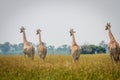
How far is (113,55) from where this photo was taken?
13352 millimetres

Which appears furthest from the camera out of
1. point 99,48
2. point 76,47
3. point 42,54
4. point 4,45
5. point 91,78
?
point 4,45

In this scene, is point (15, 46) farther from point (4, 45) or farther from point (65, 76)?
point (65, 76)

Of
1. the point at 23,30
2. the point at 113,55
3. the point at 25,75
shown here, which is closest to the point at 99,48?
the point at 23,30

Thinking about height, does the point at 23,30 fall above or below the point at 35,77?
above

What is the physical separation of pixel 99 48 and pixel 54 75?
65.1 meters

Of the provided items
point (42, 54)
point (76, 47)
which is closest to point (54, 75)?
point (76, 47)

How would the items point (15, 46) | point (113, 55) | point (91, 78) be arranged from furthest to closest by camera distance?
1. point (15, 46)
2. point (113, 55)
3. point (91, 78)

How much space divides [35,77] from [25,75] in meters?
0.44

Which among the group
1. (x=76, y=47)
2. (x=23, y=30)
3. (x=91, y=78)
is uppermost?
→ (x=23, y=30)

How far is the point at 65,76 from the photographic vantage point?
332 inches

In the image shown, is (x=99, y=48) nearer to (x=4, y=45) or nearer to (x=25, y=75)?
(x=25, y=75)

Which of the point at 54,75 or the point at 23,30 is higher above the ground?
the point at 23,30

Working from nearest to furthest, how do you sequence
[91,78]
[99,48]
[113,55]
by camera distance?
[91,78]
[113,55]
[99,48]

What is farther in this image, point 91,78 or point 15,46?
point 15,46
